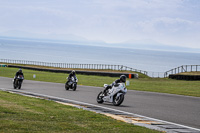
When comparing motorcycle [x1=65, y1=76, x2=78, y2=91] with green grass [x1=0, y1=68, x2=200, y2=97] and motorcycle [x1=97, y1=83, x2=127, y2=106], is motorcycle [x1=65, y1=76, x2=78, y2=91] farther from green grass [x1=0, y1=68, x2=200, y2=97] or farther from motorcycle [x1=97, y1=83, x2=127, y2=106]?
motorcycle [x1=97, y1=83, x2=127, y2=106]

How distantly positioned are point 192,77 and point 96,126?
1352 inches

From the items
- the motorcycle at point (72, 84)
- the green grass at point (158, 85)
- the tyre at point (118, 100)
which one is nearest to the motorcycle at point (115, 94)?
the tyre at point (118, 100)

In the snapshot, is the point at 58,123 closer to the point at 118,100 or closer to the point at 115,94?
the point at 118,100

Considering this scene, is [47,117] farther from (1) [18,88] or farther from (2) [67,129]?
(1) [18,88]

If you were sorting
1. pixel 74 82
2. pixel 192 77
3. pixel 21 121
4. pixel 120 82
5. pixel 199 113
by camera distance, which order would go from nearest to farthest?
pixel 21 121 < pixel 199 113 < pixel 120 82 < pixel 74 82 < pixel 192 77

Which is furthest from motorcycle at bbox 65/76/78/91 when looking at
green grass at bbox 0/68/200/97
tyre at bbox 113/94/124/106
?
tyre at bbox 113/94/124/106

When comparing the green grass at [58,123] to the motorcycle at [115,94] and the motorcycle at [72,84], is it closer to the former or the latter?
the motorcycle at [115,94]

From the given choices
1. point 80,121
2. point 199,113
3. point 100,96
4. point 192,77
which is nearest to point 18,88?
point 100,96

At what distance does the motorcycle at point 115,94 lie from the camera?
52.9 feet

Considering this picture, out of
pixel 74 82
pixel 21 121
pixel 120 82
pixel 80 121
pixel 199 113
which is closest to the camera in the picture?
pixel 21 121

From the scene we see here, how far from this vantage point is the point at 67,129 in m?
8.55

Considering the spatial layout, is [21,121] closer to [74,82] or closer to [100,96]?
[100,96]

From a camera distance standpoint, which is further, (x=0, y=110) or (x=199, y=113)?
(x=199, y=113)

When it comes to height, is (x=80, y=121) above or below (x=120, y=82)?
below
